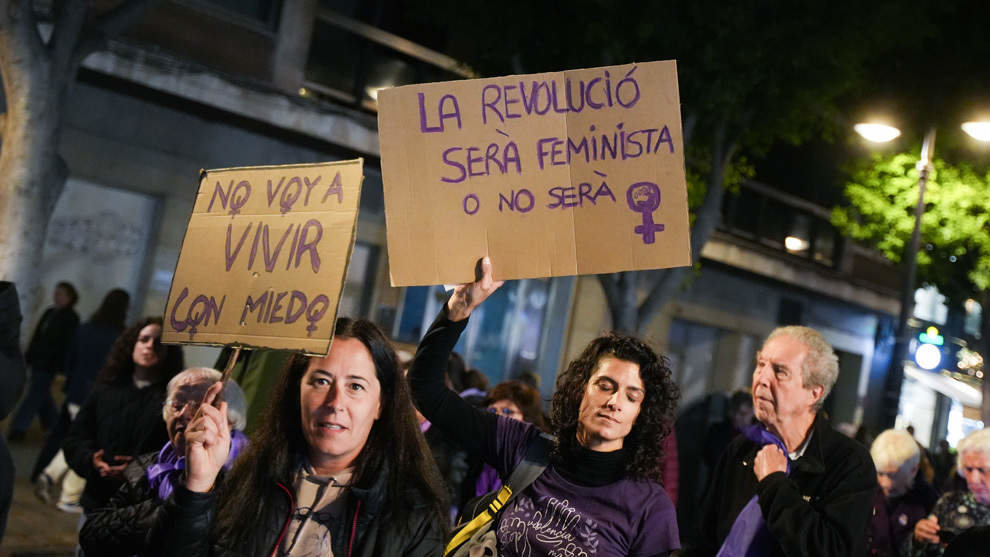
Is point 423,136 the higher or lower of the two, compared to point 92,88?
lower

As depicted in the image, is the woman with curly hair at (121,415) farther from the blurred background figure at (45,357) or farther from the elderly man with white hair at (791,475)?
the blurred background figure at (45,357)

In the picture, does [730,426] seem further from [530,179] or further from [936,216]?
[936,216]

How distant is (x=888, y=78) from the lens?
19.9 meters

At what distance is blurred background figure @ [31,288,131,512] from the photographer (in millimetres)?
7844

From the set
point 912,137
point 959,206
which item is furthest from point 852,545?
point 912,137

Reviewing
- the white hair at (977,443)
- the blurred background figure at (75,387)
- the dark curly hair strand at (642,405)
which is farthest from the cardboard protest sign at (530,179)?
the blurred background figure at (75,387)

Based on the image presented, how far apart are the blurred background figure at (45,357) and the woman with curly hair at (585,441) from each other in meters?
8.07

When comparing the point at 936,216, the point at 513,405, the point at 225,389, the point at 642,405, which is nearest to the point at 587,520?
the point at 642,405

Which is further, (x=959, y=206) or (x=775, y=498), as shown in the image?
(x=959, y=206)

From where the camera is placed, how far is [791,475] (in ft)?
11.8

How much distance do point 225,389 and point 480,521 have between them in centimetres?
124

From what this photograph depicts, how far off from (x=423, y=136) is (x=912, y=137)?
17.7 meters

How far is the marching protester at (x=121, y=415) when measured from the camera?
461 cm

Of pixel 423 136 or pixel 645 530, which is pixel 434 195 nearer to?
pixel 423 136
